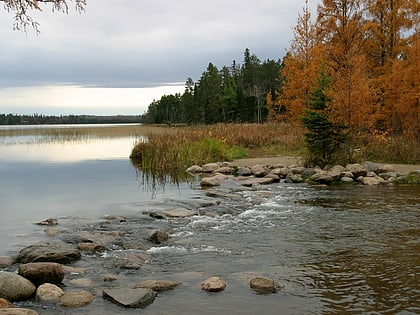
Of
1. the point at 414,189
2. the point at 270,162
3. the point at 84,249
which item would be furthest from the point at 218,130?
the point at 84,249

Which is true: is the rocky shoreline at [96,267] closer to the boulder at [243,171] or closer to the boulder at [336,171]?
the boulder at [336,171]

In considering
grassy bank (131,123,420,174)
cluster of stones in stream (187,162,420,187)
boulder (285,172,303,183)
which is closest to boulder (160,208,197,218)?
cluster of stones in stream (187,162,420,187)

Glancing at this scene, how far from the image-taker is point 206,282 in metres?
6.63

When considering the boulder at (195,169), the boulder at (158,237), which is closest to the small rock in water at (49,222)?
the boulder at (158,237)

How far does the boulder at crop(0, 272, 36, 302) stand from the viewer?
6242 mm

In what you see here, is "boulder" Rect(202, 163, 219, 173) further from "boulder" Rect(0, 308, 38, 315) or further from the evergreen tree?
"boulder" Rect(0, 308, 38, 315)

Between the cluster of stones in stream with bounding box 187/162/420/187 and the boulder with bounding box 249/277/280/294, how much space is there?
404 inches

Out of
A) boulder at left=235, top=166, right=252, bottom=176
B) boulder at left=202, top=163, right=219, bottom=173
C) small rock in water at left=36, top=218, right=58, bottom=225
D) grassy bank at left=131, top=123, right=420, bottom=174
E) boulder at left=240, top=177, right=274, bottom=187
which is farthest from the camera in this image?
boulder at left=202, top=163, right=219, bottom=173

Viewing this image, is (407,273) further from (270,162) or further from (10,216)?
(270,162)

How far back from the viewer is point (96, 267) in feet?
25.0

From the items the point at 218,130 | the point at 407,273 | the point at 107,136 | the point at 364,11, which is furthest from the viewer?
the point at 107,136

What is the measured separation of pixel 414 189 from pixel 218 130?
1764 centimetres

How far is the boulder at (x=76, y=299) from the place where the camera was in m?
6.06

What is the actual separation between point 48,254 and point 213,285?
Answer: 119 inches
